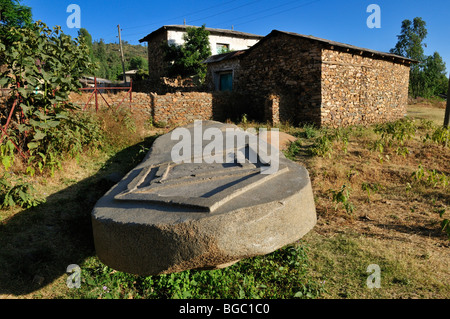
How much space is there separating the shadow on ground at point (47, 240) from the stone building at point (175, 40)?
15.3 metres

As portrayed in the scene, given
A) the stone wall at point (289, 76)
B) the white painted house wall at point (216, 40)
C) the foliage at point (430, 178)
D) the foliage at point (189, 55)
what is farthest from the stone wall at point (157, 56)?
the foliage at point (430, 178)

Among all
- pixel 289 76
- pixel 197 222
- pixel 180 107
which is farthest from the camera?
pixel 289 76

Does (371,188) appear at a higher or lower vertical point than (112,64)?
lower

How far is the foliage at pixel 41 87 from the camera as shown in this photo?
14.7 ft

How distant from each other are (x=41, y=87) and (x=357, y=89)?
9.35m

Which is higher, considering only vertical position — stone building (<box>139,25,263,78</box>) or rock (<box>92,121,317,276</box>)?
stone building (<box>139,25,263,78</box>)

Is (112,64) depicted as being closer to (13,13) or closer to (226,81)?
(13,13)

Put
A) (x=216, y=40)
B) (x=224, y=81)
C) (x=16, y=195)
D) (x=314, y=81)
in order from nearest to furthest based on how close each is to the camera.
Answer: (x=16, y=195) < (x=314, y=81) < (x=224, y=81) < (x=216, y=40)

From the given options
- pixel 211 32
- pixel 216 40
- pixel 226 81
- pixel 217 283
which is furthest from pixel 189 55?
pixel 217 283

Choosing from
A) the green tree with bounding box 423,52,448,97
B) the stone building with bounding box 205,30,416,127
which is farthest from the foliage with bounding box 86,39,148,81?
the green tree with bounding box 423,52,448,97

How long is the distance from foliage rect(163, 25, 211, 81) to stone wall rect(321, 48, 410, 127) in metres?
9.09

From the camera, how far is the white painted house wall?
19197 millimetres

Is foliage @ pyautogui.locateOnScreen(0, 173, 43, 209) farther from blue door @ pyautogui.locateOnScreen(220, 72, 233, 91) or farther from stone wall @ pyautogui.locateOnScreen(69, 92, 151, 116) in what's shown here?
blue door @ pyautogui.locateOnScreen(220, 72, 233, 91)

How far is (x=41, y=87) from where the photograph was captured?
15.6 feet
